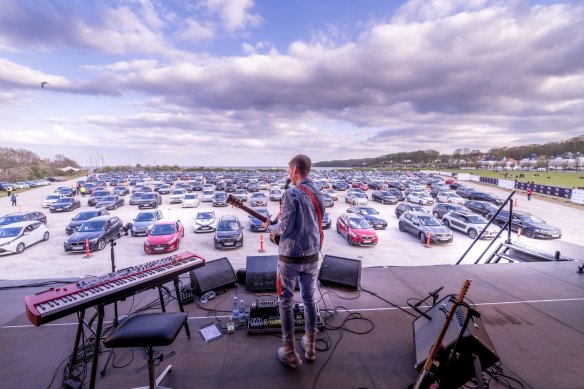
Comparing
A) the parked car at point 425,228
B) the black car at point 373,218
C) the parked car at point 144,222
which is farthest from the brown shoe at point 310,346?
the black car at point 373,218

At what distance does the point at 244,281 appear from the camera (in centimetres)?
543

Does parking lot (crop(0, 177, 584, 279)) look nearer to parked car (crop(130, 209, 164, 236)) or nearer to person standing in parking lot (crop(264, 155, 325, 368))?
parked car (crop(130, 209, 164, 236))

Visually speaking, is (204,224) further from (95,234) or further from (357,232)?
(357,232)

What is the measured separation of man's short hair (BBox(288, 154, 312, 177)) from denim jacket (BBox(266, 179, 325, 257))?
256mm

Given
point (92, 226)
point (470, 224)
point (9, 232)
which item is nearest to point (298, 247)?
point (92, 226)

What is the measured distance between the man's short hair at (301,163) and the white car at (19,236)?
15924 mm

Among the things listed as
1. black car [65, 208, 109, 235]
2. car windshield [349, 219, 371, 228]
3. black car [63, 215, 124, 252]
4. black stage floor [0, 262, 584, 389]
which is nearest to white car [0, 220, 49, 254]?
black car [65, 208, 109, 235]

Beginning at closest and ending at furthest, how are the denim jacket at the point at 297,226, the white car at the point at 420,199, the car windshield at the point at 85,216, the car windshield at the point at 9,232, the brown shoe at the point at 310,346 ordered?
the denim jacket at the point at 297,226 → the brown shoe at the point at 310,346 → the car windshield at the point at 9,232 → the car windshield at the point at 85,216 → the white car at the point at 420,199

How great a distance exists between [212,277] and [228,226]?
8971 mm

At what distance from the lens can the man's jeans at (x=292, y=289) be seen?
2.96 meters

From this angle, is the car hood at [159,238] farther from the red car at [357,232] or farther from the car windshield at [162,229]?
the red car at [357,232]

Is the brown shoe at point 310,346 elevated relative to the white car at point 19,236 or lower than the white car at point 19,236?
elevated

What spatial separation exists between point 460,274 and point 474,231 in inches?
465

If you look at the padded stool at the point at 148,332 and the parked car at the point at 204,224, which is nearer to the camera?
the padded stool at the point at 148,332
